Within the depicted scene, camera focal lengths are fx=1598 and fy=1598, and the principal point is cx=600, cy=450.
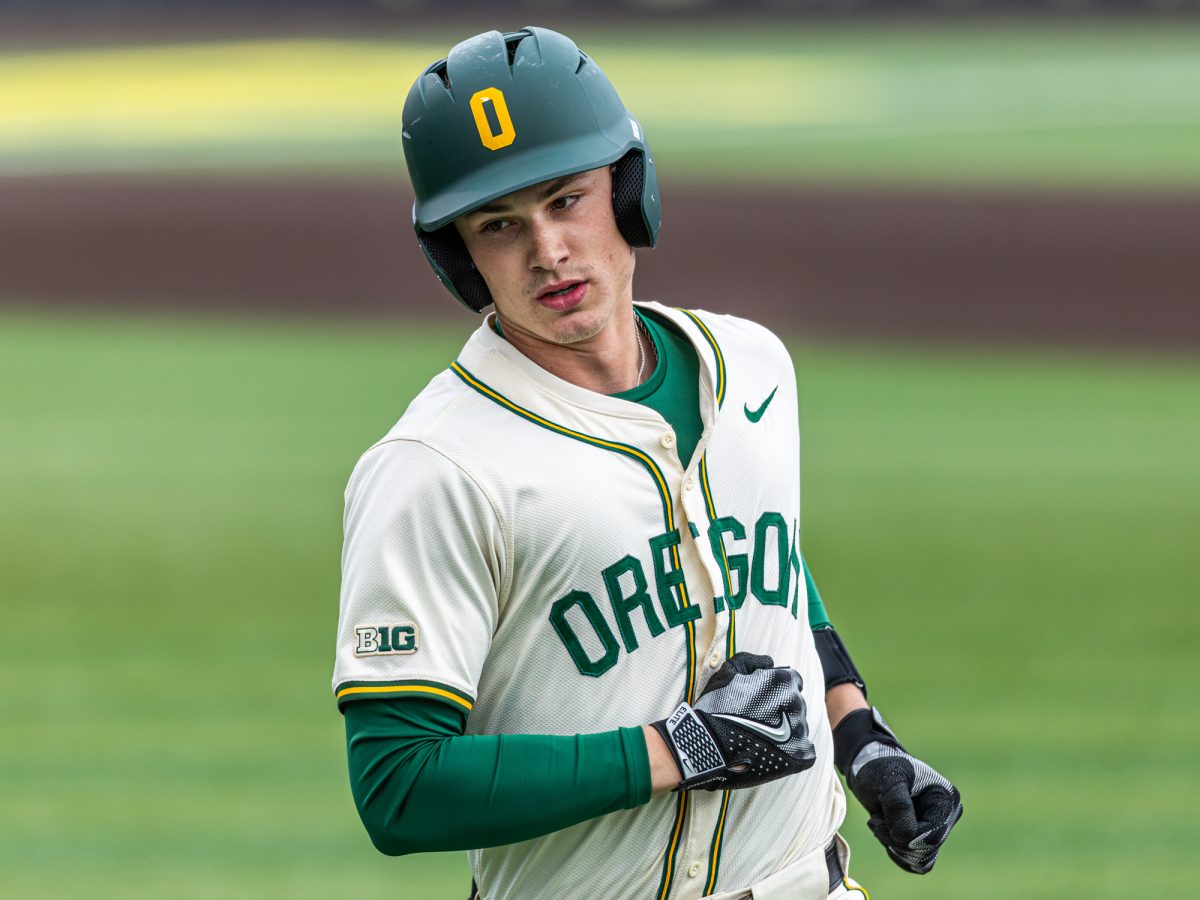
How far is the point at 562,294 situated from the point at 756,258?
1775cm

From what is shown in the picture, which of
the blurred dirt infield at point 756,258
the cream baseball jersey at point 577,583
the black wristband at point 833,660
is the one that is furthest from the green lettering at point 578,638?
the blurred dirt infield at point 756,258

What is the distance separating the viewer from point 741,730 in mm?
2363

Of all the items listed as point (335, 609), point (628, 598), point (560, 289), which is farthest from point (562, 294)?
point (335, 609)

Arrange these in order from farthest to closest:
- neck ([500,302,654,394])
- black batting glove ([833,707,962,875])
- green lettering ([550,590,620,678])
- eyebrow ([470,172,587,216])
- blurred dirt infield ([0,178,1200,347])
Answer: blurred dirt infield ([0,178,1200,347])
black batting glove ([833,707,962,875])
neck ([500,302,654,394])
eyebrow ([470,172,587,216])
green lettering ([550,590,620,678])

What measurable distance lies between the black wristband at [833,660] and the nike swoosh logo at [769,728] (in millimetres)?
654

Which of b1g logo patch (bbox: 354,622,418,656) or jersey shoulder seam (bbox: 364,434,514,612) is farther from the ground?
jersey shoulder seam (bbox: 364,434,514,612)

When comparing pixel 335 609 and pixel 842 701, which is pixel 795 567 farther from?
pixel 335 609

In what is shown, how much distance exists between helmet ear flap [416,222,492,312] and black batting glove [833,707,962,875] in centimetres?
107

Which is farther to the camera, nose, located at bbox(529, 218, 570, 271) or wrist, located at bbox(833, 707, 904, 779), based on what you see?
wrist, located at bbox(833, 707, 904, 779)

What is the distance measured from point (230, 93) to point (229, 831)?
28.8m

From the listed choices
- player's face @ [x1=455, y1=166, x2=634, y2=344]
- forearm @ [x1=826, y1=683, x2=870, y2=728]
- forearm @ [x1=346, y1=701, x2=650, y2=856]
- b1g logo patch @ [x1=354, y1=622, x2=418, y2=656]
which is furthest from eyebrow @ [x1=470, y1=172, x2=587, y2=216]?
forearm @ [x1=826, y1=683, x2=870, y2=728]

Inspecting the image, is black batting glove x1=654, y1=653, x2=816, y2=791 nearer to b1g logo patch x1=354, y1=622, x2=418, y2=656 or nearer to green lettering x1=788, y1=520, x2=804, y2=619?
green lettering x1=788, y1=520, x2=804, y2=619

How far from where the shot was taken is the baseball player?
2.31m

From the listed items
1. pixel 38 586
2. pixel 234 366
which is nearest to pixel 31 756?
pixel 38 586
